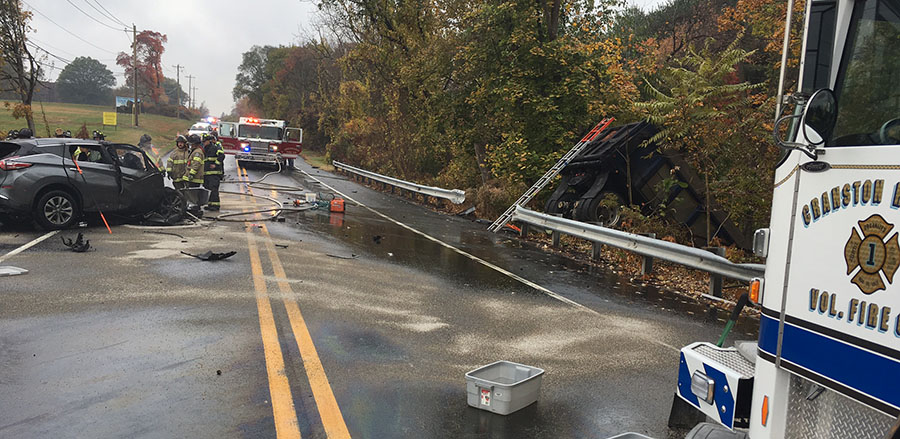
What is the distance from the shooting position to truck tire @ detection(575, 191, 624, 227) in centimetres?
1500

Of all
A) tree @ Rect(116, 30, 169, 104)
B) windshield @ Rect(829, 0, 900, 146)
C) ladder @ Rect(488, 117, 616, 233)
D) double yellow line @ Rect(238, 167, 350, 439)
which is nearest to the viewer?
windshield @ Rect(829, 0, 900, 146)

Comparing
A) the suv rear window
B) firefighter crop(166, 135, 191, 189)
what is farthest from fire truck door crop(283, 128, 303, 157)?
the suv rear window

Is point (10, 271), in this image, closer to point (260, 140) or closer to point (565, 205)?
point (565, 205)

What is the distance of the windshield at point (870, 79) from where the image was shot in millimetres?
3002

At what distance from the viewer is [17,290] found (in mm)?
7789

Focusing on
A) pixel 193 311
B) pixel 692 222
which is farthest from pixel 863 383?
pixel 692 222

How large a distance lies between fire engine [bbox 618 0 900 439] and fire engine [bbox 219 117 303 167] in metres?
31.9

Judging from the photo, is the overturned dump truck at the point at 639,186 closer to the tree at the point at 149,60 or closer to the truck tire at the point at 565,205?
the truck tire at the point at 565,205

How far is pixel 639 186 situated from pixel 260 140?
2471 centimetres

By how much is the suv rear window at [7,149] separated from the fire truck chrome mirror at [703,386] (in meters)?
11.8

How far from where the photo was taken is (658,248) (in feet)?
35.1

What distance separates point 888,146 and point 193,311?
6460 mm

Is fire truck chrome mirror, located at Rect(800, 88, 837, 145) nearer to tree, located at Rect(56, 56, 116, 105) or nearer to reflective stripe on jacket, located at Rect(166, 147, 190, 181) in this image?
reflective stripe on jacket, located at Rect(166, 147, 190, 181)

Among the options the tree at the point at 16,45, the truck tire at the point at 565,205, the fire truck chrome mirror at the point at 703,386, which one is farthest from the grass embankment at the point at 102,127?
the fire truck chrome mirror at the point at 703,386
